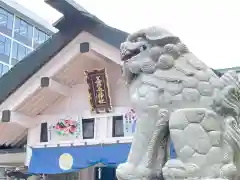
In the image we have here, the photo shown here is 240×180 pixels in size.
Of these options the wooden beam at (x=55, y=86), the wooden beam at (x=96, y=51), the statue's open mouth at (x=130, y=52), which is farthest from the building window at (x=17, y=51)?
the statue's open mouth at (x=130, y=52)

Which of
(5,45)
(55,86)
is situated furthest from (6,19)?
(55,86)

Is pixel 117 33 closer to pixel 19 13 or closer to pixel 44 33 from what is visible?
pixel 19 13

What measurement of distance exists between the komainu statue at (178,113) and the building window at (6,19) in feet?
98.0

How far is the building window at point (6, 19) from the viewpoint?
104 ft

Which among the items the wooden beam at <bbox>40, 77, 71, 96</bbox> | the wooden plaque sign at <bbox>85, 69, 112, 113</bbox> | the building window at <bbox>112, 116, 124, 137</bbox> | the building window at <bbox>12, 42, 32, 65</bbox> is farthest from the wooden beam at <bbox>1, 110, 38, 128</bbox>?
the building window at <bbox>12, 42, 32, 65</bbox>

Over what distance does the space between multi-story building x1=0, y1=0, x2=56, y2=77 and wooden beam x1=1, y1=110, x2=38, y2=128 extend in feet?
73.9

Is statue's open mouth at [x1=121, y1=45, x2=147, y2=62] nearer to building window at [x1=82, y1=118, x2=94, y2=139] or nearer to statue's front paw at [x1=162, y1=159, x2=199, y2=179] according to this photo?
statue's front paw at [x1=162, y1=159, x2=199, y2=179]

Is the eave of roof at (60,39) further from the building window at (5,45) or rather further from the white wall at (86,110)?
the building window at (5,45)

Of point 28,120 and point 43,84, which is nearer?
point 43,84

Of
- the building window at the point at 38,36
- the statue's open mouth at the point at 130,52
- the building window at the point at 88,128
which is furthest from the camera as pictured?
the building window at the point at 38,36

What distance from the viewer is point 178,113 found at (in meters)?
3.13

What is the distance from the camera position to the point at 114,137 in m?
7.07

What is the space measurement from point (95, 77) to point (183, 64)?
13.6ft

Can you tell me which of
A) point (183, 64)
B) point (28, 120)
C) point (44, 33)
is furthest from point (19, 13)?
point (183, 64)
